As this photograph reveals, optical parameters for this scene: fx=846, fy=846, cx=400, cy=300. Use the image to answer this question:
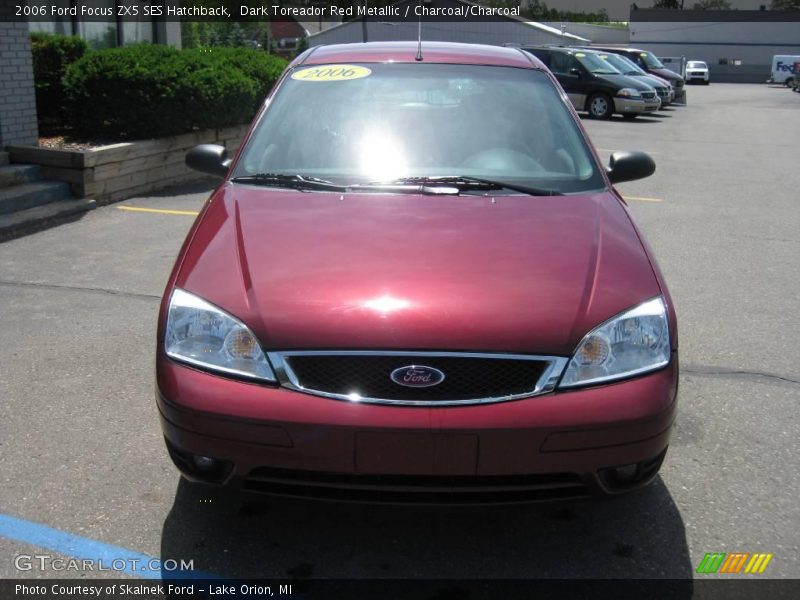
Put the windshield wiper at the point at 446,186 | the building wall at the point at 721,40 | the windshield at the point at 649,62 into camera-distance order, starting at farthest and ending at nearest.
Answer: the building wall at the point at 721,40 → the windshield at the point at 649,62 → the windshield wiper at the point at 446,186

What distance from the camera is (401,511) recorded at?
124 inches

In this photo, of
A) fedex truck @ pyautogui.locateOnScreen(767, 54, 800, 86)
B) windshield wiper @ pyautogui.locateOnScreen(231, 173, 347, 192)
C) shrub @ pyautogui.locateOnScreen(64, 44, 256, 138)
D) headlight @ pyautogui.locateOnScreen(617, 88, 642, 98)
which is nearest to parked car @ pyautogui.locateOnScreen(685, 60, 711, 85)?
fedex truck @ pyautogui.locateOnScreen(767, 54, 800, 86)

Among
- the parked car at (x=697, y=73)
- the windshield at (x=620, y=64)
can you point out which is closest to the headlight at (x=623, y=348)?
the windshield at (x=620, y=64)

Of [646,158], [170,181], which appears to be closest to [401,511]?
[646,158]

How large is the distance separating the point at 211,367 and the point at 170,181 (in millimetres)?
7791

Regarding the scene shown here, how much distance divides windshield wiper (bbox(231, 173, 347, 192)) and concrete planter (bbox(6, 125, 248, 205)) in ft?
17.5

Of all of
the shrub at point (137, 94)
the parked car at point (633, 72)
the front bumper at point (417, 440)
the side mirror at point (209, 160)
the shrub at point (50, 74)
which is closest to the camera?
the front bumper at point (417, 440)

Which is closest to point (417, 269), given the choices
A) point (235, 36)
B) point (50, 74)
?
point (50, 74)

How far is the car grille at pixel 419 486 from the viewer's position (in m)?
2.58

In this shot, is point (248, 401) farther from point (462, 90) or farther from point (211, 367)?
point (462, 90)

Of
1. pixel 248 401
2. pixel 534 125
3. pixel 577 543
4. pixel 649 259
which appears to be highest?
pixel 534 125

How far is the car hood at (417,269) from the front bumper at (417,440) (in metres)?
0.20

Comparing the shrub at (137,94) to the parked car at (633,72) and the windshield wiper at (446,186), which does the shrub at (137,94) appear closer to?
the windshield wiper at (446,186)

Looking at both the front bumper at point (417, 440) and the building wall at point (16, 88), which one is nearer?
the front bumper at point (417, 440)
